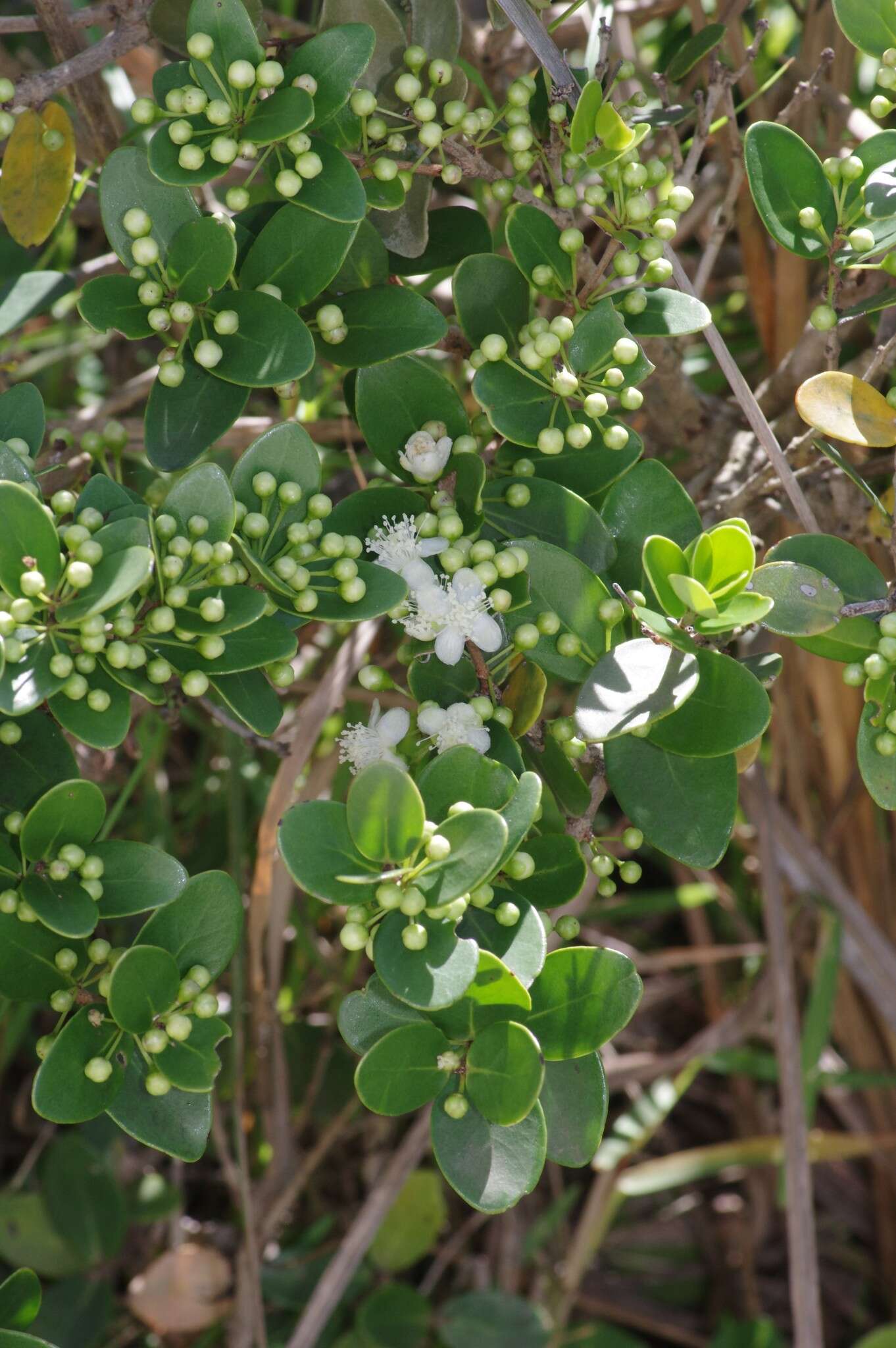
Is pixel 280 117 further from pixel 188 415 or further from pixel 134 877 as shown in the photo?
pixel 134 877

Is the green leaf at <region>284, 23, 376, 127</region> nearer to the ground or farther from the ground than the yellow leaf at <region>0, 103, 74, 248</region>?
farther from the ground

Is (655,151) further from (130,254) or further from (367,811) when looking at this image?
(367,811)

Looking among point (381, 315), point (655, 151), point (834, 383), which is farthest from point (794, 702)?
point (381, 315)

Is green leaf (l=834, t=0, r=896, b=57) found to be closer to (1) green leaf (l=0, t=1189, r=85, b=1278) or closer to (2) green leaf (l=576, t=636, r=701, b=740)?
(2) green leaf (l=576, t=636, r=701, b=740)

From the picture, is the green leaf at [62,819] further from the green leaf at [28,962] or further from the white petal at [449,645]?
the white petal at [449,645]

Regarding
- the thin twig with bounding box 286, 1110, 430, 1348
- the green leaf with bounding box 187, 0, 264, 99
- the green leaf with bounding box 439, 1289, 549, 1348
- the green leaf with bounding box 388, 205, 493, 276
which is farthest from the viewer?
the green leaf with bounding box 439, 1289, 549, 1348

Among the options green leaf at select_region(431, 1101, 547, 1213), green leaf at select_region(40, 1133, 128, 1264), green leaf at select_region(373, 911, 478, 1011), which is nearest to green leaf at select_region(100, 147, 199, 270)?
green leaf at select_region(373, 911, 478, 1011)
